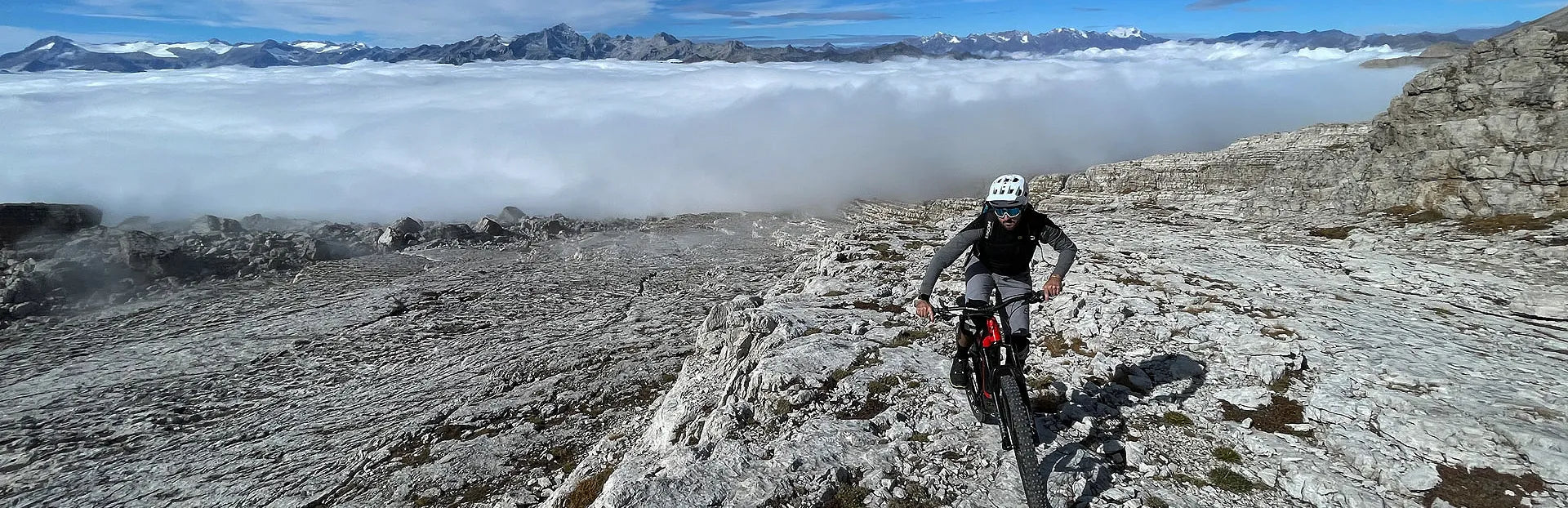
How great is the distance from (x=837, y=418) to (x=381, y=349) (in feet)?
105

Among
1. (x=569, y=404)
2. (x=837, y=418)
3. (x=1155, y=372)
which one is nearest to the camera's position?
(x=837, y=418)

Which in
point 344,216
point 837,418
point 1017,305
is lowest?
point 344,216

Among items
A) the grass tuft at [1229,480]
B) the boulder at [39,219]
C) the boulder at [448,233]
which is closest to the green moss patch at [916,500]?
the grass tuft at [1229,480]

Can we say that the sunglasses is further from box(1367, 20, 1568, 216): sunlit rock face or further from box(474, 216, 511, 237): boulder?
box(474, 216, 511, 237): boulder

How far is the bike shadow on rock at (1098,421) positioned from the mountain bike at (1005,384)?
28 cm

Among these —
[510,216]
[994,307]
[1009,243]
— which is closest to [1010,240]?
[1009,243]

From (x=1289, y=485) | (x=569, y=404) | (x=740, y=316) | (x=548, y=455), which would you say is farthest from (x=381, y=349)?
(x=1289, y=485)

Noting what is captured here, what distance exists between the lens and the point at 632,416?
2345 cm

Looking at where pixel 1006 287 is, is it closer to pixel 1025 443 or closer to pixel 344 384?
pixel 1025 443

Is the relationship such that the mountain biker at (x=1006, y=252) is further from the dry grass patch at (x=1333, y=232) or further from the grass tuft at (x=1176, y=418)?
the dry grass patch at (x=1333, y=232)

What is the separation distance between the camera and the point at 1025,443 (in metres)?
8.65

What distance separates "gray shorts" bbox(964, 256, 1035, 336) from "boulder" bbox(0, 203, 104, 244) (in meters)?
79.8

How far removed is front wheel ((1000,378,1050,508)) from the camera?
8516 millimetres

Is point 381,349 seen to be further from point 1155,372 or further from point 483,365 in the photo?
point 1155,372
